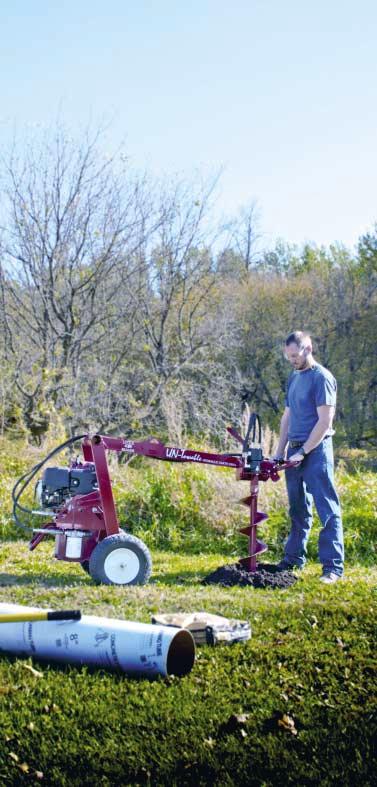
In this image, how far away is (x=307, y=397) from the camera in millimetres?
6578

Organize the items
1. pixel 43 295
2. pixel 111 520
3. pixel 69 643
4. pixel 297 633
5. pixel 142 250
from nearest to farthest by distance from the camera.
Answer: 1. pixel 69 643
2. pixel 297 633
3. pixel 111 520
4. pixel 43 295
5. pixel 142 250

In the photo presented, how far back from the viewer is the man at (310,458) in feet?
20.9

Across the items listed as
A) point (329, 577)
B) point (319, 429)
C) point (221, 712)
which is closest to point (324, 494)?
point (319, 429)

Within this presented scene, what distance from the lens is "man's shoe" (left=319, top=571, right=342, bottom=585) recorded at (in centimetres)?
624

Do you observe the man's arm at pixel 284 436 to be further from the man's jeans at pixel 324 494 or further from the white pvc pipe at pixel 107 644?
the white pvc pipe at pixel 107 644

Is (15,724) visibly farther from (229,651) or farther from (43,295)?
(43,295)

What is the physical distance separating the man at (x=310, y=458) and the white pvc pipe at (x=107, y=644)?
7.12 feet

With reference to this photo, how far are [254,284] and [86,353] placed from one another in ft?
46.6

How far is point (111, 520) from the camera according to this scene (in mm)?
6281

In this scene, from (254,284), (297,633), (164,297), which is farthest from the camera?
(254,284)

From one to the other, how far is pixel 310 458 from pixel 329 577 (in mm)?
886

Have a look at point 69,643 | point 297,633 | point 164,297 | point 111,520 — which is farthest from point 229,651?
point 164,297

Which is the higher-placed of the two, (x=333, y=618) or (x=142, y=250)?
(x=142, y=250)

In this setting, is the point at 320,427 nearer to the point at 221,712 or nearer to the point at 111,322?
the point at 221,712
